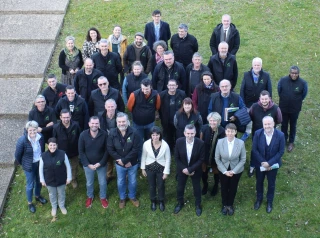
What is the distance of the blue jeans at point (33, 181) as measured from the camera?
27.5ft

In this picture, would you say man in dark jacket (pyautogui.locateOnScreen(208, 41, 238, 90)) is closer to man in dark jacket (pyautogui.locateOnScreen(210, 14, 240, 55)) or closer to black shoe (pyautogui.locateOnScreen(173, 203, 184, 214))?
man in dark jacket (pyautogui.locateOnScreen(210, 14, 240, 55))

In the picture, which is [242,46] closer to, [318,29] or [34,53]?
[318,29]

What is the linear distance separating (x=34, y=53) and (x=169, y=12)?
4849mm

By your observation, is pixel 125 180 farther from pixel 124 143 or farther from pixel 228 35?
pixel 228 35

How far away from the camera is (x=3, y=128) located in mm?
10719

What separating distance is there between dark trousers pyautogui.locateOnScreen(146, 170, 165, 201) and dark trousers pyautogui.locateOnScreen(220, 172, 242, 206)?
1131 millimetres

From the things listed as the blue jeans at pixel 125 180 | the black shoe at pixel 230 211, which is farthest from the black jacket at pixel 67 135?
the black shoe at pixel 230 211

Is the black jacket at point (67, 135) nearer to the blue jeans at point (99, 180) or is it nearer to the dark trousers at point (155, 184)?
the blue jeans at point (99, 180)

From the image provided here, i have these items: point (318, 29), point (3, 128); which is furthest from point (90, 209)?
point (318, 29)

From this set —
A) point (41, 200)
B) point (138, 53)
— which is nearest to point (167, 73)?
point (138, 53)

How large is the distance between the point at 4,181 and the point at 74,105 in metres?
2.35

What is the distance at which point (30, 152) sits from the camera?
321 inches

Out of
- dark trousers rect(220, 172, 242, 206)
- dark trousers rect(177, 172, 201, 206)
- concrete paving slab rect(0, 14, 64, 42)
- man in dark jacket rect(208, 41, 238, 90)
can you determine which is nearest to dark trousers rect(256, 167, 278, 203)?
dark trousers rect(220, 172, 242, 206)

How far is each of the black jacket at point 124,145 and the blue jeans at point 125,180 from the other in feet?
0.95
